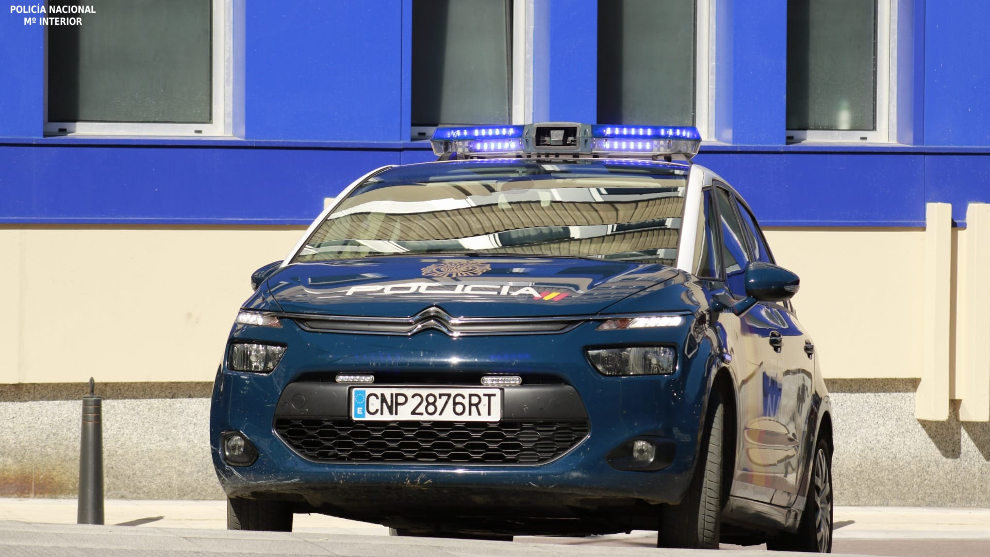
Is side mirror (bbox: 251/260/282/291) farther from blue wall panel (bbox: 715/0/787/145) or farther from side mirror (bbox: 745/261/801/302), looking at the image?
blue wall panel (bbox: 715/0/787/145)

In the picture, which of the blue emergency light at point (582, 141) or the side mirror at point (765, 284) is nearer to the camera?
the side mirror at point (765, 284)

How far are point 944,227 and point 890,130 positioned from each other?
136 cm

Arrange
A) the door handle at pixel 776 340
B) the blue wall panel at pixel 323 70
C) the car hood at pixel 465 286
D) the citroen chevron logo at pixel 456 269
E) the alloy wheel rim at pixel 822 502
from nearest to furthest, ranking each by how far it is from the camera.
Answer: the car hood at pixel 465 286, the citroen chevron logo at pixel 456 269, the door handle at pixel 776 340, the alloy wheel rim at pixel 822 502, the blue wall panel at pixel 323 70

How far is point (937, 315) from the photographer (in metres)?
14.5

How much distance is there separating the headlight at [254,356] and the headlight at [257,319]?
76mm

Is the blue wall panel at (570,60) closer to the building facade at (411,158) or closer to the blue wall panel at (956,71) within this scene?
the building facade at (411,158)

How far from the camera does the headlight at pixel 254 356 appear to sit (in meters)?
5.94

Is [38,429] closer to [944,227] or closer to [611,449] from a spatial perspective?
[944,227]

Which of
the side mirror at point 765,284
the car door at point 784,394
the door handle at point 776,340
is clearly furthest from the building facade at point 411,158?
the side mirror at point 765,284

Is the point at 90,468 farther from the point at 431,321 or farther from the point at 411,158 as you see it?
the point at 431,321

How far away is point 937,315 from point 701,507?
9035 millimetres

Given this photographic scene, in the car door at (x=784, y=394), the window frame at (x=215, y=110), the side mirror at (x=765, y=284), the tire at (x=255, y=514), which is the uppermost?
the window frame at (x=215, y=110)

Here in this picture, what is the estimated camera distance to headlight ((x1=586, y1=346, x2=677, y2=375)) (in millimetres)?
5770

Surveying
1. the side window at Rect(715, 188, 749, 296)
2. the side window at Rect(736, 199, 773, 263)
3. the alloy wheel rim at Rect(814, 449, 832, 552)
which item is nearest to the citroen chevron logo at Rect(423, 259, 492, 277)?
the side window at Rect(715, 188, 749, 296)
